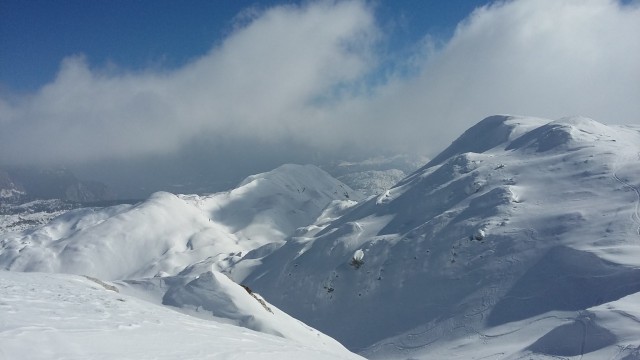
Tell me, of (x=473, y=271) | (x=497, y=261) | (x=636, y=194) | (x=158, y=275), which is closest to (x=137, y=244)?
(x=158, y=275)

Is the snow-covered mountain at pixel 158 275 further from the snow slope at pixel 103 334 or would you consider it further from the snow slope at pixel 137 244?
the snow slope at pixel 137 244

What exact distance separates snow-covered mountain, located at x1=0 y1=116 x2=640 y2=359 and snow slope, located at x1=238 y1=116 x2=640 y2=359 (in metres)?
0.14

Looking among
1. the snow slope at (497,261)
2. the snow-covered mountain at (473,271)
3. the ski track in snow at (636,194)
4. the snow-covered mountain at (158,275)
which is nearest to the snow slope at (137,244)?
the snow-covered mountain at (158,275)

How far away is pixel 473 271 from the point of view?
42.3 metres

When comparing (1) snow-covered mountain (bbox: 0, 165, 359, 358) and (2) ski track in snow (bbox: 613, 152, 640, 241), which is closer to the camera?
(1) snow-covered mountain (bbox: 0, 165, 359, 358)

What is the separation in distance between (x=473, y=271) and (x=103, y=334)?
3522cm

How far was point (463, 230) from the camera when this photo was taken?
156ft

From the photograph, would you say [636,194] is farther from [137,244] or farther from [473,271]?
[137,244]

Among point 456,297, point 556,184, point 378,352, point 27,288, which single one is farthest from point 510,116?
point 27,288

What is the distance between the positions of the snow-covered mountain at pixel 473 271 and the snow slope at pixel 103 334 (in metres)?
0.26

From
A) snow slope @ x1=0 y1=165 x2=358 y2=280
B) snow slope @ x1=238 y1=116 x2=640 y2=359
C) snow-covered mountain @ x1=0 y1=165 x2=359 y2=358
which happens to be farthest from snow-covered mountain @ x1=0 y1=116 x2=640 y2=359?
snow slope @ x1=0 y1=165 x2=358 y2=280

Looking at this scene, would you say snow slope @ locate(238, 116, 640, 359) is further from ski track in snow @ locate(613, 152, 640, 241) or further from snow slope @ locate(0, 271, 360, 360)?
snow slope @ locate(0, 271, 360, 360)

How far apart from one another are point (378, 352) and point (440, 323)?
5899mm

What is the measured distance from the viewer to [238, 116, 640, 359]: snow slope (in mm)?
31750
